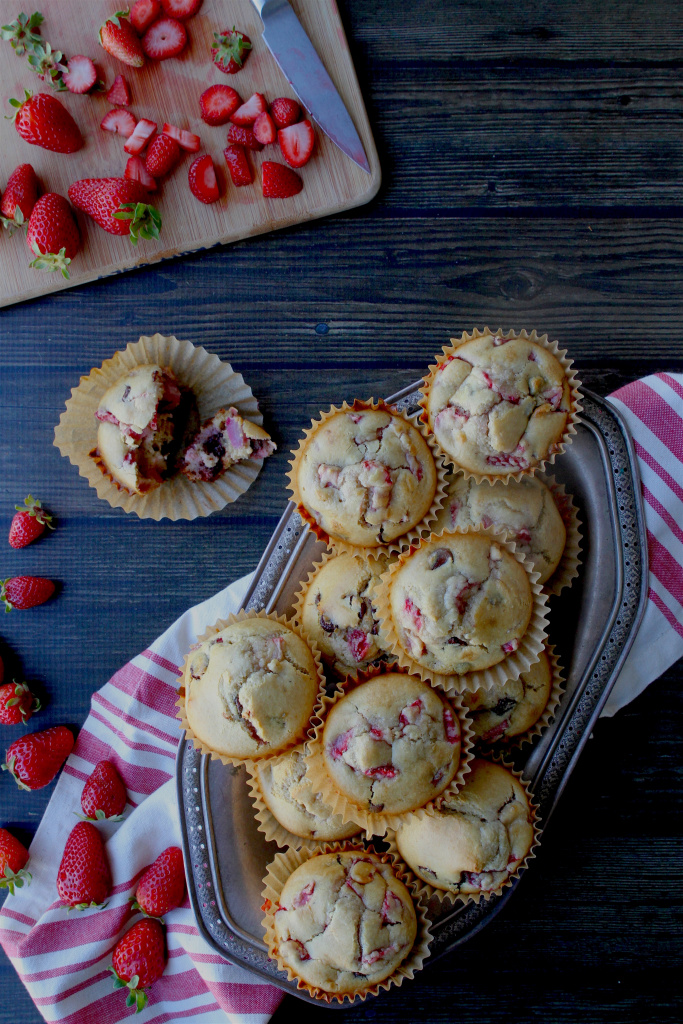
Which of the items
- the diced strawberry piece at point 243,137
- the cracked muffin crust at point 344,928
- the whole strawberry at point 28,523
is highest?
the diced strawberry piece at point 243,137

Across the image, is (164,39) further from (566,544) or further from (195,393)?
(566,544)

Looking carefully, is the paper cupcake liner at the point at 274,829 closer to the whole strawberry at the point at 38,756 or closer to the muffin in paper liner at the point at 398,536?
the muffin in paper liner at the point at 398,536

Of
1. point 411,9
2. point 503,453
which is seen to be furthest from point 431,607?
point 411,9

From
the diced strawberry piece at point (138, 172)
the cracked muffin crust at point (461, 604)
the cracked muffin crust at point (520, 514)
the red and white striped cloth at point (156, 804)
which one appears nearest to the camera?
the cracked muffin crust at point (461, 604)

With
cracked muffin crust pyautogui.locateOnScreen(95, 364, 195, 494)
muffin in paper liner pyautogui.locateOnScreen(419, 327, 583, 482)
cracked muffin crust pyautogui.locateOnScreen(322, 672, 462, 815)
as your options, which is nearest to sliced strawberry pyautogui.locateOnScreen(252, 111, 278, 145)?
cracked muffin crust pyautogui.locateOnScreen(95, 364, 195, 494)

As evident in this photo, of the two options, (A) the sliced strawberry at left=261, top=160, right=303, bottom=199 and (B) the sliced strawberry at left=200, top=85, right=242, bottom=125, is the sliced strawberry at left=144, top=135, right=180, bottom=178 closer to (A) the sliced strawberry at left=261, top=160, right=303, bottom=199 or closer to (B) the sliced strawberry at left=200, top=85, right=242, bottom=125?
(B) the sliced strawberry at left=200, top=85, right=242, bottom=125

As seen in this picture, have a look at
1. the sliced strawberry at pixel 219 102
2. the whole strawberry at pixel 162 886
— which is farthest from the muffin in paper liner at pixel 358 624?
the sliced strawberry at pixel 219 102

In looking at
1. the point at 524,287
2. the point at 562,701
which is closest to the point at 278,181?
the point at 524,287

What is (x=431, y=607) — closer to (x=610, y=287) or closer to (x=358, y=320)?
(x=358, y=320)
